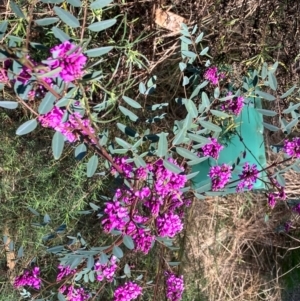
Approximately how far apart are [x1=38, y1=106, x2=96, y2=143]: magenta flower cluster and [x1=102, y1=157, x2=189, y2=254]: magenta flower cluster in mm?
165

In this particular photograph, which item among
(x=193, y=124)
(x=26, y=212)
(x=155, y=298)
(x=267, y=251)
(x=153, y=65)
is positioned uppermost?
(x=193, y=124)

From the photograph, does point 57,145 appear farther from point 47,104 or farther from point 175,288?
point 175,288

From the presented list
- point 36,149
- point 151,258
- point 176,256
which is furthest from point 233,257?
point 36,149

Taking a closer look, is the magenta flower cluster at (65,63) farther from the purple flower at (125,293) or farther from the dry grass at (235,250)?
the dry grass at (235,250)

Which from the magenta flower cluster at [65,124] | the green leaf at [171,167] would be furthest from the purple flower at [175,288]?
the magenta flower cluster at [65,124]

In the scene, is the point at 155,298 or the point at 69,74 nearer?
the point at 69,74

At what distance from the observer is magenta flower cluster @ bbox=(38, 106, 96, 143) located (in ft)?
2.43

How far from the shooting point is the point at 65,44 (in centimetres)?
66

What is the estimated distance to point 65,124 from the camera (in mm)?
761

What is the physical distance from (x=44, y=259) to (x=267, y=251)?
3.49ft

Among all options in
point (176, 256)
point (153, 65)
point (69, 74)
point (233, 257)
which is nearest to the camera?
point (69, 74)

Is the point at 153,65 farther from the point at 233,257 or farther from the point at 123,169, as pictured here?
the point at 233,257

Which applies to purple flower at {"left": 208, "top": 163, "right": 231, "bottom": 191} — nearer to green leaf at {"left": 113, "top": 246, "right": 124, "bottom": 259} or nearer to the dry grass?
green leaf at {"left": 113, "top": 246, "right": 124, "bottom": 259}

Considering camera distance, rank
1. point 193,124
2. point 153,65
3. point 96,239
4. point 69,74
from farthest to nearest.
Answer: point 96,239 < point 153,65 < point 193,124 < point 69,74
